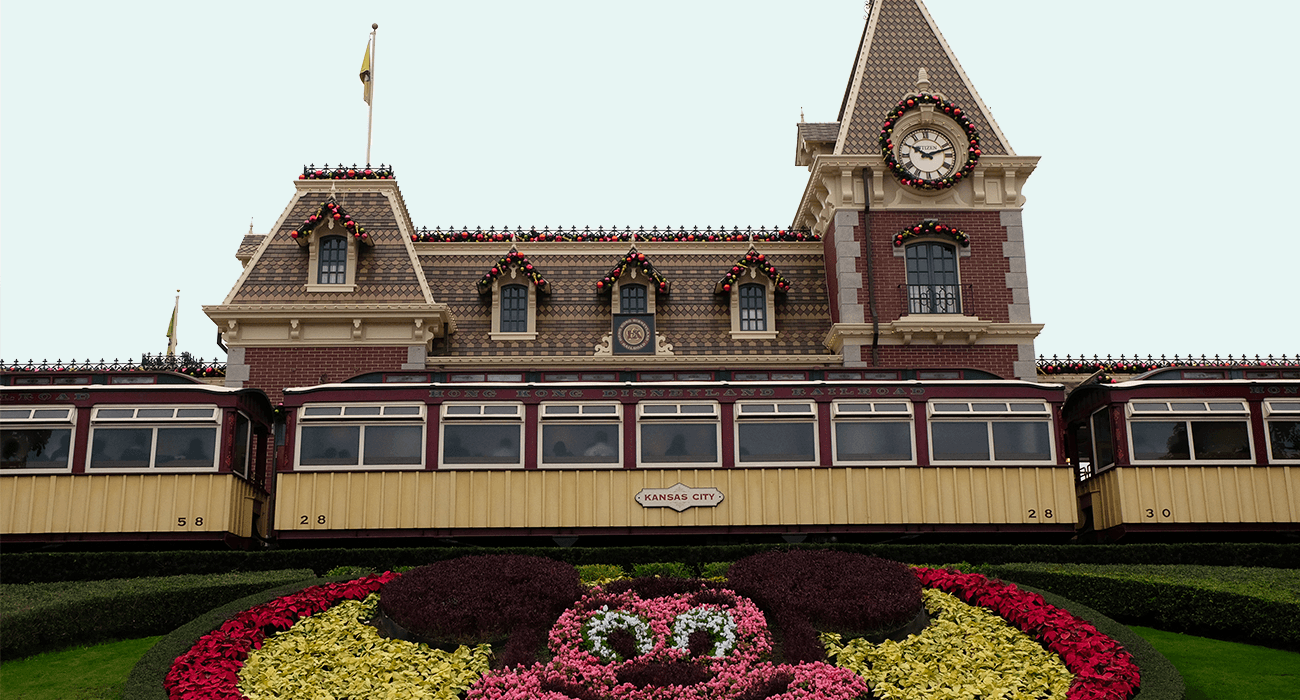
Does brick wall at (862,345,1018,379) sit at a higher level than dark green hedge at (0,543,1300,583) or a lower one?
higher

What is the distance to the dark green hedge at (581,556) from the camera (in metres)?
19.4

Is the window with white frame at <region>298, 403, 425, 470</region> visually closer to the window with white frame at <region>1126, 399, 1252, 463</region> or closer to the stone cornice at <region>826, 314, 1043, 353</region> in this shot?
the stone cornice at <region>826, 314, 1043, 353</region>

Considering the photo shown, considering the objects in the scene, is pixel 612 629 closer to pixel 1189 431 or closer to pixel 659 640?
pixel 659 640

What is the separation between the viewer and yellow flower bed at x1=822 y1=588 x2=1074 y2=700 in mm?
12977

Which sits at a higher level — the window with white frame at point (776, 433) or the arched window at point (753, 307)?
the arched window at point (753, 307)

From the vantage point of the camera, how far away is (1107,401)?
22172mm

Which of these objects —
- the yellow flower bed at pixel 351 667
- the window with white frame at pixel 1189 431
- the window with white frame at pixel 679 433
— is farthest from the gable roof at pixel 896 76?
the yellow flower bed at pixel 351 667

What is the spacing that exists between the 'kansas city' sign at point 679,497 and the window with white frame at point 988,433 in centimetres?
456

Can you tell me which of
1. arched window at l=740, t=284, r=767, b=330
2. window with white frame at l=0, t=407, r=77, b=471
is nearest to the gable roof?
arched window at l=740, t=284, r=767, b=330

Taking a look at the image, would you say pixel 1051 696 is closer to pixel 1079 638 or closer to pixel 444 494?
pixel 1079 638

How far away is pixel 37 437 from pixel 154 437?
2.25 m

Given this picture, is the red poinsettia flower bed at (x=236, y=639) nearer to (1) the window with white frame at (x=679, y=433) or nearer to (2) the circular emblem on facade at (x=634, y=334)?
(1) the window with white frame at (x=679, y=433)

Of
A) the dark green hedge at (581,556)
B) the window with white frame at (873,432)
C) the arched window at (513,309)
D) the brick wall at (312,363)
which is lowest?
the dark green hedge at (581,556)

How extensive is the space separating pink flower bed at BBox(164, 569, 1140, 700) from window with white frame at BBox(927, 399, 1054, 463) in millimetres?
5378
